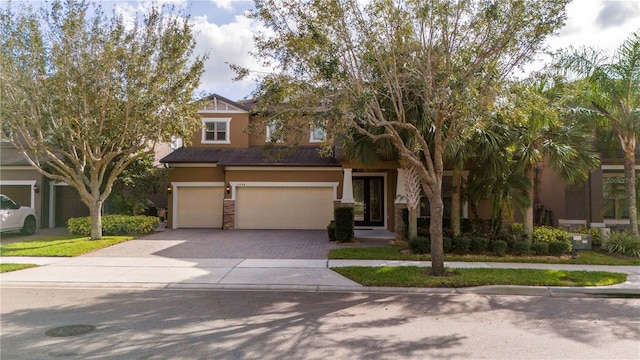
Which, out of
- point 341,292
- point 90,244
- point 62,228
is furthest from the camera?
point 62,228

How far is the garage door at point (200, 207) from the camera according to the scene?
66.3 ft

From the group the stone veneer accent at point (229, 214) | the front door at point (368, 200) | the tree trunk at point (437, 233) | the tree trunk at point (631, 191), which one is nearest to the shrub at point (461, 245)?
the tree trunk at point (437, 233)

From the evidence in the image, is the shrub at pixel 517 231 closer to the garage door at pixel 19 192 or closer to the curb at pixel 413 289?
the curb at pixel 413 289

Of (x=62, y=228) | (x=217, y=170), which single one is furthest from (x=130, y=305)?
(x=62, y=228)

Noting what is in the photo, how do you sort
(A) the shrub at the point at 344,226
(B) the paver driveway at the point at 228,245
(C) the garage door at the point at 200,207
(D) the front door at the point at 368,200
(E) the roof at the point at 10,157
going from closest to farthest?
(B) the paver driveway at the point at 228,245, (A) the shrub at the point at 344,226, (D) the front door at the point at 368,200, (E) the roof at the point at 10,157, (C) the garage door at the point at 200,207

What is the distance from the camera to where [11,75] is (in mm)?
12797

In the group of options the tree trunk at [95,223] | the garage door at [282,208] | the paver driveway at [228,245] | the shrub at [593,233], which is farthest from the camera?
the garage door at [282,208]

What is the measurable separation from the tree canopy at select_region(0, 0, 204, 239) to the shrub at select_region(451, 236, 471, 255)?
10588 mm

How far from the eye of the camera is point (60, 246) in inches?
525

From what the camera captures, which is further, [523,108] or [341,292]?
[523,108]

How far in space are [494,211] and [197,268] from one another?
373 inches

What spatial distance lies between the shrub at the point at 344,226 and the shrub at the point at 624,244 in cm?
839

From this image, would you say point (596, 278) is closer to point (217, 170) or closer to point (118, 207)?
point (217, 170)

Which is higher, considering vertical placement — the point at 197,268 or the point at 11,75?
the point at 11,75
